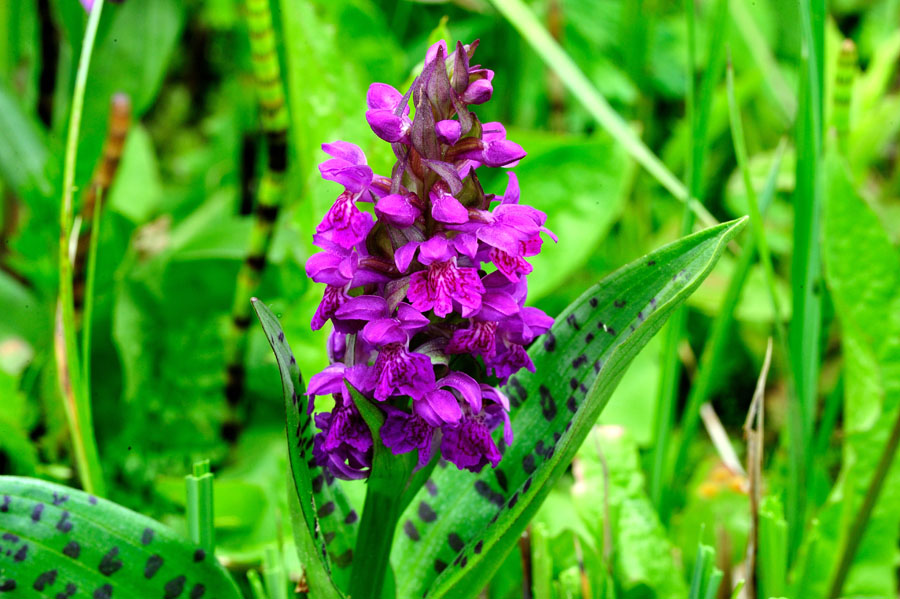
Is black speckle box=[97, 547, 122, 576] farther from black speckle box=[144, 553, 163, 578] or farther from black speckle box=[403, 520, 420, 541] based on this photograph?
black speckle box=[403, 520, 420, 541]

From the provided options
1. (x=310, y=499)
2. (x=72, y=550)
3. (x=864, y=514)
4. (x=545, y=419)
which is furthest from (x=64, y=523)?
(x=864, y=514)

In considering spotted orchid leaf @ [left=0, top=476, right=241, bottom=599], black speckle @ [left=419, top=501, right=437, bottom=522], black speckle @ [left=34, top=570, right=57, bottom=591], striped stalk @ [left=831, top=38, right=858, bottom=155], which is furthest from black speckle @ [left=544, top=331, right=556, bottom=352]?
striped stalk @ [left=831, top=38, right=858, bottom=155]

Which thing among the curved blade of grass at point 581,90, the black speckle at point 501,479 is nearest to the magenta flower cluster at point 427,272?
the black speckle at point 501,479

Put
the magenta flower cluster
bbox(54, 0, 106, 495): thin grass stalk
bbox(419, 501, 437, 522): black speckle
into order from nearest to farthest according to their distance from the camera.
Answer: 1. the magenta flower cluster
2. bbox(419, 501, 437, 522): black speckle
3. bbox(54, 0, 106, 495): thin grass stalk

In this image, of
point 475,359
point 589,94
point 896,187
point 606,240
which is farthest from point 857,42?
point 475,359

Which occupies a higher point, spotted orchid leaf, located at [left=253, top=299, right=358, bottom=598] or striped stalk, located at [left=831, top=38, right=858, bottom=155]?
striped stalk, located at [left=831, top=38, right=858, bottom=155]

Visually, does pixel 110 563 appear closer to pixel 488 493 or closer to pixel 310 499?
pixel 310 499
